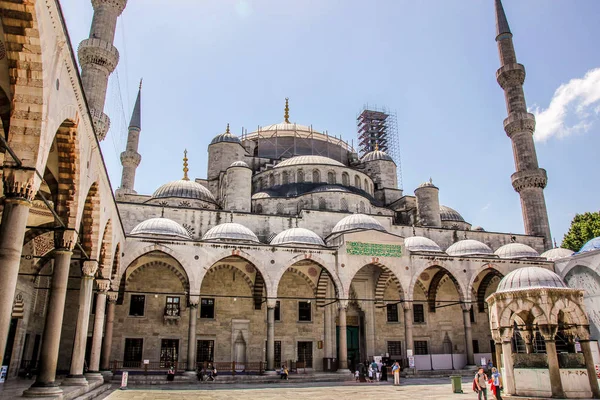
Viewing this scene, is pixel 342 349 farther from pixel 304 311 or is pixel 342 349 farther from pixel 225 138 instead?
pixel 225 138

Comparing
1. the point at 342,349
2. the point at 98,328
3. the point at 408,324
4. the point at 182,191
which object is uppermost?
the point at 182,191

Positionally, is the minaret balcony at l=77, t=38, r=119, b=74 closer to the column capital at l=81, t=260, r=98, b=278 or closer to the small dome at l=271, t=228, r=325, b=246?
the small dome at l=271, t=228, r=325, b=246

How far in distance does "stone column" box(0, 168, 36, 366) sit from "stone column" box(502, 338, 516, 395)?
8320 mm

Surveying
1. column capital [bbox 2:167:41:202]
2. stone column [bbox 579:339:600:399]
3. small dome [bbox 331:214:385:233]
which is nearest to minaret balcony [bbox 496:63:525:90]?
small dome [bbox 331:214:385:233]

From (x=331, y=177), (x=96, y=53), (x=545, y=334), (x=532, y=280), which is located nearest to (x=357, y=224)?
(x=331, y=177)

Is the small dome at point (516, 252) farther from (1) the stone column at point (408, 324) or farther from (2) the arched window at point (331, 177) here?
(2) the arched window at point (331, 177)

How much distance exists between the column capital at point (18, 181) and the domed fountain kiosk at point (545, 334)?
838 centimetres

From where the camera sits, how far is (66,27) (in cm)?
530

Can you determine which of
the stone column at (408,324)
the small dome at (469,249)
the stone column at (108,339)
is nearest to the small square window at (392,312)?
the stone column at (408,324)

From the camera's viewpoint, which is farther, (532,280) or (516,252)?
(516,252)

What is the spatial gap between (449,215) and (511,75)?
8328 millimetres

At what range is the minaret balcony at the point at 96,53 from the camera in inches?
707

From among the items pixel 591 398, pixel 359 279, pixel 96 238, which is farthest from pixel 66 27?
pixel 359 279

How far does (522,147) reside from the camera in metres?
25.0
